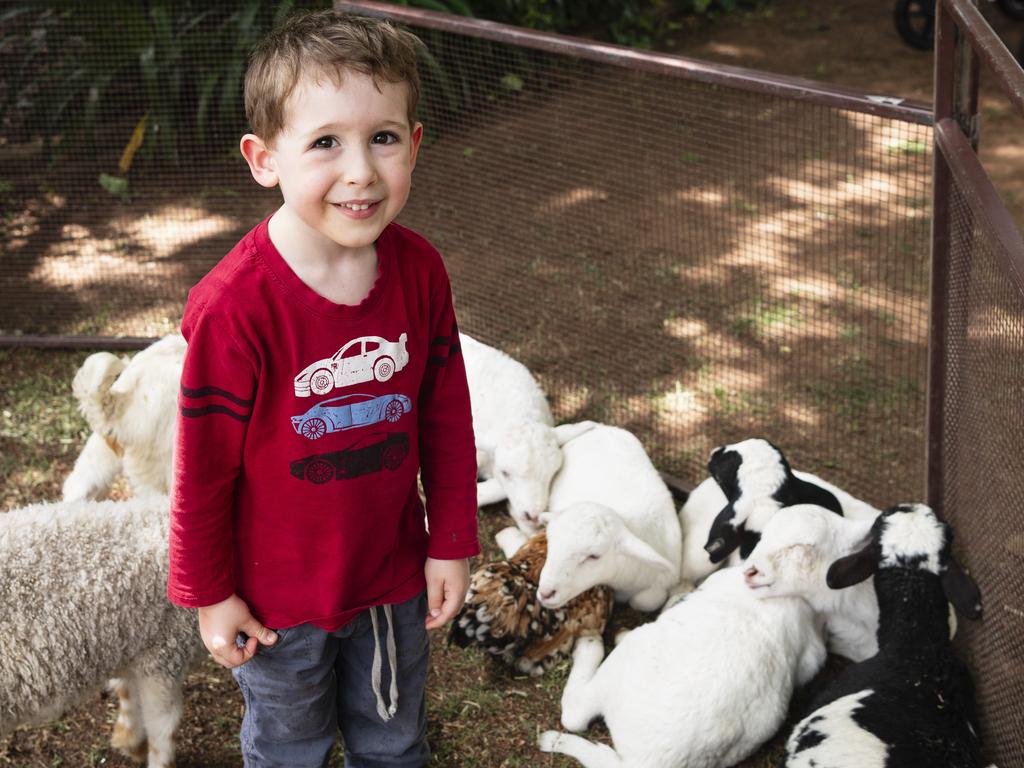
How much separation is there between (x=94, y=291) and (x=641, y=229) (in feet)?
9.89

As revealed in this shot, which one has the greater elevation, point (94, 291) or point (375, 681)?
point (375, 681)

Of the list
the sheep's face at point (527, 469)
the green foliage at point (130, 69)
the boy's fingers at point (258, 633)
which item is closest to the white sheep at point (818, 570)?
the sheep's face at point (527, 469)

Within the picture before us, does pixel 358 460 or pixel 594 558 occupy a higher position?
pixel 358 460

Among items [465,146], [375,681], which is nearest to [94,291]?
[465,146]

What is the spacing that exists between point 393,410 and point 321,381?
18 cm

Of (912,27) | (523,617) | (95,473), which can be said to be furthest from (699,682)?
(912,27)

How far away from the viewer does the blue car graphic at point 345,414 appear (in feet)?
6.88

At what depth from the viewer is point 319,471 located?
7.04 ft

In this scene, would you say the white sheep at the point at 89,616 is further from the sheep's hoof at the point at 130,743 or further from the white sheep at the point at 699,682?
the white sheep at the point at 699,682

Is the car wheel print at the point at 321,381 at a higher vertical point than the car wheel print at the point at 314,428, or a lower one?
higher

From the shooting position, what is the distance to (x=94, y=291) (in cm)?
591

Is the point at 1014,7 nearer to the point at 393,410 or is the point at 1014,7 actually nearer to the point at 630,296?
the point at 630,296

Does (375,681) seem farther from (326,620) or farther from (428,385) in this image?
(428,385)

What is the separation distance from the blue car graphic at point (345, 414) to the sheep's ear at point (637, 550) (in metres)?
1.49
